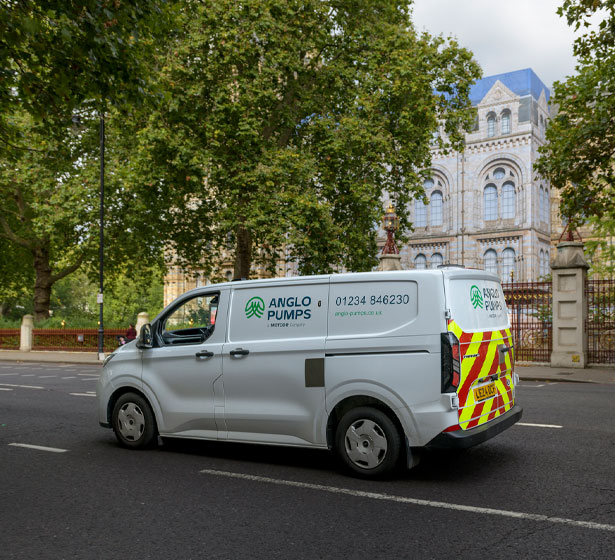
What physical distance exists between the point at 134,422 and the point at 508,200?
5391 cm

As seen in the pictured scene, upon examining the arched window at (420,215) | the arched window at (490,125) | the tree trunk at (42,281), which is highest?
the arched window at (490,125)

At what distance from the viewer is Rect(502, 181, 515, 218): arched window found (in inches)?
2243

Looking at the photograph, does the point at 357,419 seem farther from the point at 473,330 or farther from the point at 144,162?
the point at 144,162

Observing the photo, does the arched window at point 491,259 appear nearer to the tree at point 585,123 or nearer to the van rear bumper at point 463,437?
the tree at point 585,123

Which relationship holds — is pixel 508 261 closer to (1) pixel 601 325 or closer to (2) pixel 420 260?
(2) pixel 420 260

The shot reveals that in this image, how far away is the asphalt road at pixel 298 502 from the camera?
14.3 ft

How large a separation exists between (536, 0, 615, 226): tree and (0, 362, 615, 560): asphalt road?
11.0 meters

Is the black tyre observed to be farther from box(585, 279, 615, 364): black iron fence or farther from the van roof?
box(585, 279, 615, 364): black iron fence

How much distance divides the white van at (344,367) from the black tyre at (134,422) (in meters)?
0.03

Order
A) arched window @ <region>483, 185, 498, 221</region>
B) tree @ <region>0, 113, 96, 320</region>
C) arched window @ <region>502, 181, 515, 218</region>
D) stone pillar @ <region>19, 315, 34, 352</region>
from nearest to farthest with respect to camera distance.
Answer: tree @ <region>0, 113, 96, 320</region>, stone pillar @ <region>19, 315, 34, 352</region>, arched window @ <region>502, 181, 515, 218</region>, arched window @ <region>483, 185, 498, 221</region>

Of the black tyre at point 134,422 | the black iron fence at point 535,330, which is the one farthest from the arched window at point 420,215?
the black tyre at point 134,422

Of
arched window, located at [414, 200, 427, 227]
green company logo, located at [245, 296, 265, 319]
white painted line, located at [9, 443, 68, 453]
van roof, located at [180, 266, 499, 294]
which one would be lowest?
white painted line, located at [9, 443, 68, 453]

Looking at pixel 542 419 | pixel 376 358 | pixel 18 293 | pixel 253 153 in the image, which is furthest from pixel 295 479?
pixel 18 293

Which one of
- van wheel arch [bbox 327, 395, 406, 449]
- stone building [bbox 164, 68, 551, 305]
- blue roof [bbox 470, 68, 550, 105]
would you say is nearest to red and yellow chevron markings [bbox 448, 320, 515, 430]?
van wheel arch [bbox 327, 395, 406, 449]
